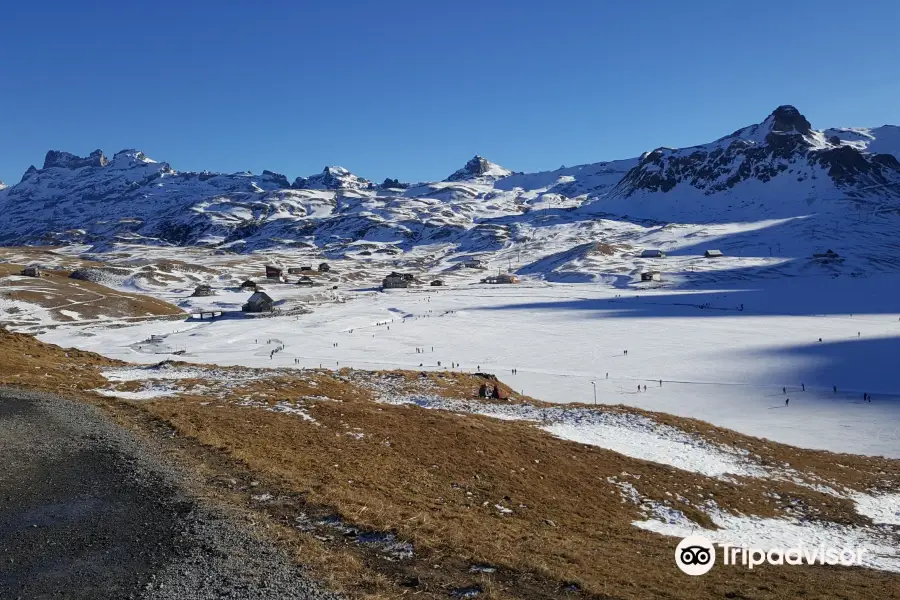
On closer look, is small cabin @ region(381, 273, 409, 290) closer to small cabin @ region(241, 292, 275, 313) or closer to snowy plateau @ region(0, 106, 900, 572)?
snowy plateau @ region(0, 106, 900, 572)

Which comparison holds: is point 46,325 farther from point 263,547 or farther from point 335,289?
point 263,547

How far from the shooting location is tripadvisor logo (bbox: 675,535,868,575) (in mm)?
13516

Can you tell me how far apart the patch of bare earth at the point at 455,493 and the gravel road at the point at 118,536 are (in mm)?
856

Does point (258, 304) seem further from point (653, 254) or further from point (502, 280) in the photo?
point (653, 254)

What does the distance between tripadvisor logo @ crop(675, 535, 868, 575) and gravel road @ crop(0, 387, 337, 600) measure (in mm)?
9816

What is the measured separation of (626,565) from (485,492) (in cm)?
579

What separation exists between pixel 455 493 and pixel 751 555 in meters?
8.52

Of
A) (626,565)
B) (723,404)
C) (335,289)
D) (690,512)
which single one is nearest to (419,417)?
(690,512)

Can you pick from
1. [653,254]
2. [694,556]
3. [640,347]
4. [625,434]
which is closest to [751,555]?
[694,556]

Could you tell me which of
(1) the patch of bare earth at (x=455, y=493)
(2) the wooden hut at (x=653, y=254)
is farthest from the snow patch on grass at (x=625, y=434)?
(2) the wooden hut at (x=653, y=254)

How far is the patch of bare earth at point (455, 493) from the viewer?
34.5ft

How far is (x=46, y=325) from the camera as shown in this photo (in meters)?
81.1

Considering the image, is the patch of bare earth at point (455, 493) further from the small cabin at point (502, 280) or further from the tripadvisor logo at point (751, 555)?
the small cabin at point (502, 280)

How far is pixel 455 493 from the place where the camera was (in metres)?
16.5
